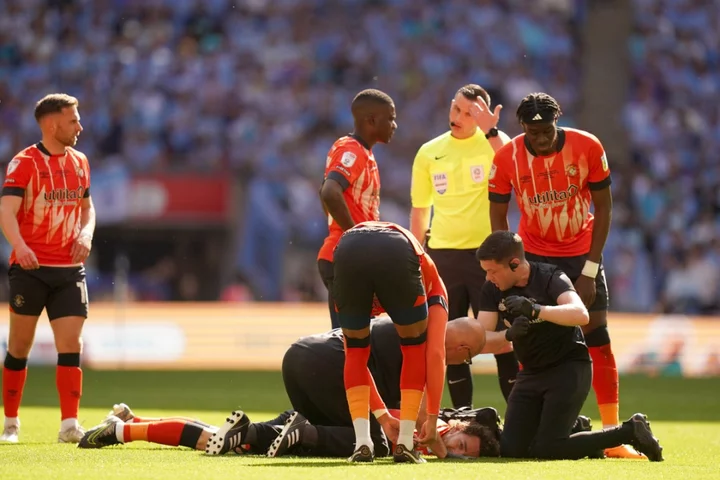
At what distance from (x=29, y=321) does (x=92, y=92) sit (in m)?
15.3

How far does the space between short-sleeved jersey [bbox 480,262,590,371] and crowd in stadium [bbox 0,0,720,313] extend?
44.4 feet

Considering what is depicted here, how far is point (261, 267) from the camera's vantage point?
71.7 ft

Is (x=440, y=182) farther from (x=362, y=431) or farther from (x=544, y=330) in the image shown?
(x=362, y=431)

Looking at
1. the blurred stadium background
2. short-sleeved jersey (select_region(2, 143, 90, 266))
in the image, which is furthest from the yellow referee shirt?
the blurred stadium background

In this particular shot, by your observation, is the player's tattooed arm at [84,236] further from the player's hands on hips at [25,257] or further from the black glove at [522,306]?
the black glove at [522,306]

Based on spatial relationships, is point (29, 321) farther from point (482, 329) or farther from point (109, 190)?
point (109, 190)

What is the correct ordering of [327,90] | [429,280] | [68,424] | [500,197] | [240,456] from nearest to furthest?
[429,280] → [240,456] → [500,197] → [68,424] → [327,90]

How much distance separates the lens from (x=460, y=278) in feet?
30.3

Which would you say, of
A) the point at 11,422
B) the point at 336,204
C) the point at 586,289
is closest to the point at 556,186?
the point at 586,289

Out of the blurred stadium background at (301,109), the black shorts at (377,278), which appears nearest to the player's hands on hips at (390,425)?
the black shorts at (377,278)

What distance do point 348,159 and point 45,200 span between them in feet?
7.15

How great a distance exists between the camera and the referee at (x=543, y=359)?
7031 millimetres

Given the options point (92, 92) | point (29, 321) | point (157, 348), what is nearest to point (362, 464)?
point (29, 321)

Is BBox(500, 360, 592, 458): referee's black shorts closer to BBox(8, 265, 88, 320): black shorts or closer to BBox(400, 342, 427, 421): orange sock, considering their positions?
BBox(400, 342, 427, 421): orange sock
